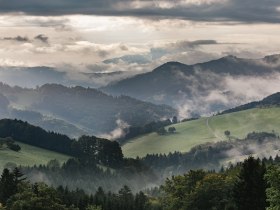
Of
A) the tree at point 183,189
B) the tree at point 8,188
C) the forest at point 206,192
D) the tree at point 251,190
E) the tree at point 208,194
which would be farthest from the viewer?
the tree at point 183,189

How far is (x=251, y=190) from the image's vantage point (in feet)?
397

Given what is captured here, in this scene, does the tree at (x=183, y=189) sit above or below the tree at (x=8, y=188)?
above

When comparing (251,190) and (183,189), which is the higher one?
(183,189)

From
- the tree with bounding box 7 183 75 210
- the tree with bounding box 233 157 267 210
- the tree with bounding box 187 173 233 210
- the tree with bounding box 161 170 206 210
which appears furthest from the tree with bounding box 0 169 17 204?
the tree with bounding box 233 157 267 210

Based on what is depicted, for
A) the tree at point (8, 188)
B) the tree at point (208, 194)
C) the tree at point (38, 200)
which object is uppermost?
the tree at point (208, 194)

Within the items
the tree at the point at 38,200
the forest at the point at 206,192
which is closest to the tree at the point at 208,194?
the forest at the point at 206,192

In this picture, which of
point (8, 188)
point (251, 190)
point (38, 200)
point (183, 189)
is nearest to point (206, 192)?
point (183, 189)

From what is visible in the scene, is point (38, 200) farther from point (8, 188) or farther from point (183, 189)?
point (183, 189)

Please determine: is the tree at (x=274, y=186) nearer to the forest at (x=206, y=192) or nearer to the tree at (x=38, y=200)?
the forest at (x=206, y=192)

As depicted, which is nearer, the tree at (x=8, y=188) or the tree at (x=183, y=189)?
the tree at (x=8, y=188)

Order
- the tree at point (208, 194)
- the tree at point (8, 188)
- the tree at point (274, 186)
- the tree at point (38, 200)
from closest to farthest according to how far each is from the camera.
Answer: the tree at point (274, 186)
the tree at point (38, 200)
the tree at point (8, 188)
the tree at point (208, 194)

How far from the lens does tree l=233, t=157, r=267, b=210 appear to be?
392 feet

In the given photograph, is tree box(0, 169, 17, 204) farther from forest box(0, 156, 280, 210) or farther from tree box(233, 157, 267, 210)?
tree box(233, 157, 267, 210)

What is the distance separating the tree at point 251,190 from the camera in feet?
392
